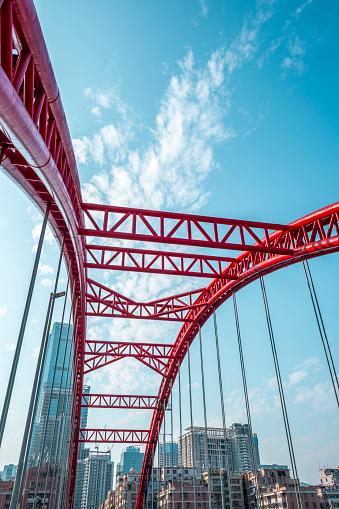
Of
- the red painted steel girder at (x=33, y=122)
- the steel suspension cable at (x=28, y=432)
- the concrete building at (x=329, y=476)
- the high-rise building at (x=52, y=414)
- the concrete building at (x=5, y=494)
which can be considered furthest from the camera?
the concrete building at (x=329, y=476)

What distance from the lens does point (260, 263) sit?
17969mm

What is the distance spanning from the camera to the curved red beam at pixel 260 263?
1445 centimetres

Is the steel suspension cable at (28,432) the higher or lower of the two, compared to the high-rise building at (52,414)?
lower

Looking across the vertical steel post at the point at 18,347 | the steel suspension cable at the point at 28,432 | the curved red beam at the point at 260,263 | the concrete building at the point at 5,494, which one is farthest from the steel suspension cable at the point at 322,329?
the concrete building at the point at 5,494

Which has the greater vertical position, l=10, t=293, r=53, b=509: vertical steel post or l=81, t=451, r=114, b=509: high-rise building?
l=81, t=451, r=114, b=509: high-rise building

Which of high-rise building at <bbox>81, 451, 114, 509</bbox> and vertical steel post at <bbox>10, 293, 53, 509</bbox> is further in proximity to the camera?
high-rise building at <bbox>81, 451, 114, 509</bbox>

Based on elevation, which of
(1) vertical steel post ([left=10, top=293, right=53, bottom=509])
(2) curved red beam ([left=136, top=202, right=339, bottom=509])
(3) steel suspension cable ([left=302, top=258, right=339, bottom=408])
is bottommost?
(1) vertical steel post ([left=10, top=293, right=53, bottom=509])

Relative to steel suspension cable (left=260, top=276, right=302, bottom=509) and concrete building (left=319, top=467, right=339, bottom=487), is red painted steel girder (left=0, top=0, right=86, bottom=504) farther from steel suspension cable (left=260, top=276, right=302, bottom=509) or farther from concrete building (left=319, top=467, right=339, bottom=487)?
concrete building (left=319, top=467, right=339, bottom=487)

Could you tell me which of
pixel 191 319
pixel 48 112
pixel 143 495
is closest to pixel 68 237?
pixel 48 112

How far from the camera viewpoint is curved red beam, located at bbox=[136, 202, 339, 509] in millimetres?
14453

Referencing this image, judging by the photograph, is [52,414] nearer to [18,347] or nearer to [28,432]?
[28,432]

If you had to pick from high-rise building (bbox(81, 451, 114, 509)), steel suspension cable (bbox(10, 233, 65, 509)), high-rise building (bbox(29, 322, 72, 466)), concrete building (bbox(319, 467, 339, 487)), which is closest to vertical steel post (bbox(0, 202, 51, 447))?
steel suspension cable (bbox(10, 233, 65, 509))

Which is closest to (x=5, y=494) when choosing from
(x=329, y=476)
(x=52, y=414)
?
(x=52, y=414)

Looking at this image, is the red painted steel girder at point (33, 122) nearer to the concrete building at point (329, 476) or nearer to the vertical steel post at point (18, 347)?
the vertical steel post at point (18, 347)
